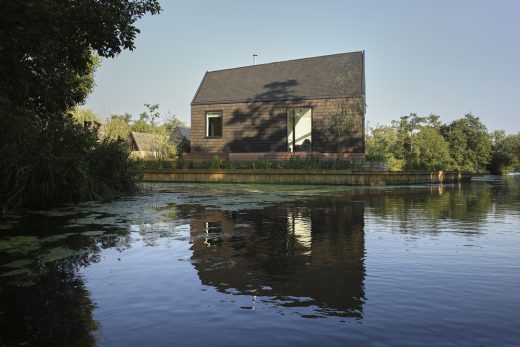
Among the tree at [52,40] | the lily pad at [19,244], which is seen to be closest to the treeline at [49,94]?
the tree at [52,40]

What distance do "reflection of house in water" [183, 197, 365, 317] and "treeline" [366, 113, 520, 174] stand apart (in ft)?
46.3

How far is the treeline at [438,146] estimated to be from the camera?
33812 mm

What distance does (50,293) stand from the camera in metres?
2.82

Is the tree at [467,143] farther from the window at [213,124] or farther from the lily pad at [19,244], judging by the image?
the lily pad at [19,244]

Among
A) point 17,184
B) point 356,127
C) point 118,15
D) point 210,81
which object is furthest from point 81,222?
point 210,81

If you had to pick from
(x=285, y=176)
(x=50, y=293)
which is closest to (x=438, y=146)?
(x=285, y=176)

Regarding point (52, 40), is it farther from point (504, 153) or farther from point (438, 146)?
point (504, 153)

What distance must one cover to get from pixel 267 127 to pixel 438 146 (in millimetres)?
19907

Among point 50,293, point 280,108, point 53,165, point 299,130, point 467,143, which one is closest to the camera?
point 50,293

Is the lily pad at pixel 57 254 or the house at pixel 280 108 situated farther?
the house at pixel 280 108

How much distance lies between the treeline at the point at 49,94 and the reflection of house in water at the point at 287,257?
317 cm

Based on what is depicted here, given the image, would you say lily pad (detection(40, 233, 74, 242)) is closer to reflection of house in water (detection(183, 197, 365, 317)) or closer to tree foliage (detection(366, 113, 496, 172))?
reflection of house in water (detection(183, 197, 365, 317))

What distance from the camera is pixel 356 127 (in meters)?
21.5

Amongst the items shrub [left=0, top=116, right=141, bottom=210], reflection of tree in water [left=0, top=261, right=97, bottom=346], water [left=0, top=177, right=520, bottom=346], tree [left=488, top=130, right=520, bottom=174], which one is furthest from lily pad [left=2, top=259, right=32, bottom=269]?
tree [left=488, top=130, right=520, bottom=174]
